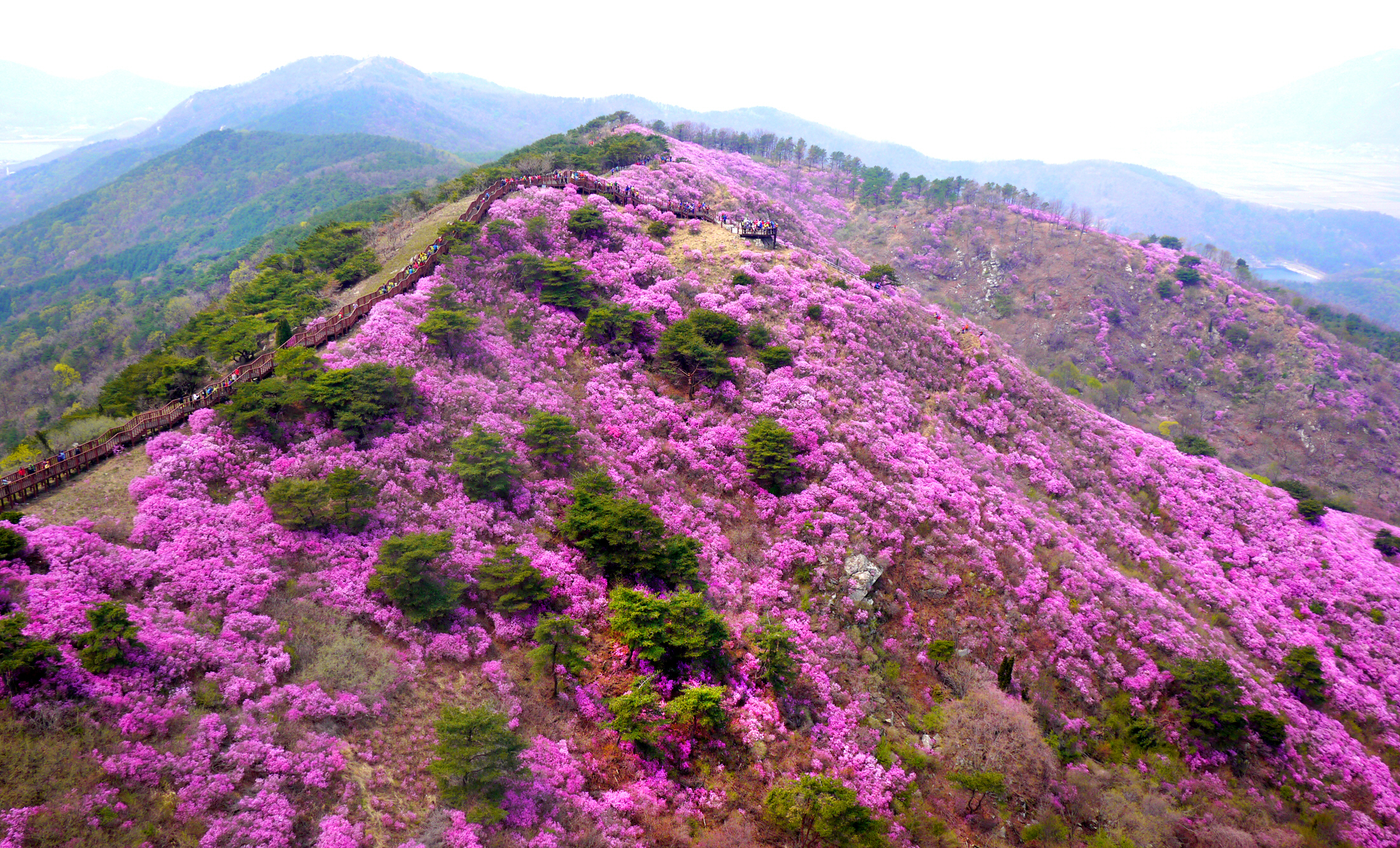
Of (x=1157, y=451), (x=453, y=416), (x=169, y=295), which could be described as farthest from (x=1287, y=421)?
(x=169, y=295)

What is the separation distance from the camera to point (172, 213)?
591 ft

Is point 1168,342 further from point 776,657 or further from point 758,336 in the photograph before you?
point 776,657

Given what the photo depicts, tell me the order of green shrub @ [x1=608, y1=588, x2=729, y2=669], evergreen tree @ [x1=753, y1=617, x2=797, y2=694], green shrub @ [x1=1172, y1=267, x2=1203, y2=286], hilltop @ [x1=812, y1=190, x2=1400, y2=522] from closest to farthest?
green shrub @ [x1=608, y1=588, x2=729, y2=669], evergreen tree @ [x1=753, y1=617, x2=797, y2=694], hilltop @ [x1=812, y1=190, x2=1400, y2=522], green shrub @ [x1=1172, y1=267, x2=1203, y2=286]

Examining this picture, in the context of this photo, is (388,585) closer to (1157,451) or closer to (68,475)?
(68,475)

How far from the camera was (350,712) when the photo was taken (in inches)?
608

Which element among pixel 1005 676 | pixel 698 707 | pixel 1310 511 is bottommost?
pixel 1005 676

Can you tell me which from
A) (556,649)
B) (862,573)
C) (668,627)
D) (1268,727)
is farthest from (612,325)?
(1268,727)

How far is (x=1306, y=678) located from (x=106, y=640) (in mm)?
47212

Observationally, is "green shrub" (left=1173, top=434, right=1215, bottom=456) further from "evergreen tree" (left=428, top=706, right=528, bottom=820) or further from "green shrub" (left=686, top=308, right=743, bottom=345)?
"evergreen tree" (left=428, top=706, right=528, bottom=820)

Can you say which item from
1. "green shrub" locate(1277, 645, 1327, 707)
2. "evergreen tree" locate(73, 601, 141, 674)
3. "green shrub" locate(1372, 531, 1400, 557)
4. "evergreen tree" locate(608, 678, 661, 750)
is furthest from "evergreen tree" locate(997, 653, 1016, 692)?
"green shrub" locate(1372, 531, 1400, 557)

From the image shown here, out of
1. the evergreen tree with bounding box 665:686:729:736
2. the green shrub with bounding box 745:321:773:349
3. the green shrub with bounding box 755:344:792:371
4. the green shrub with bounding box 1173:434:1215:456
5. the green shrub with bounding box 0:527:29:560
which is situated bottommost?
the evergreen tree with bounding box 665:686:729:736

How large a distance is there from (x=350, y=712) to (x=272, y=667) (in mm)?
2581

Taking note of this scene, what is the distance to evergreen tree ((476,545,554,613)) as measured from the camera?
19.1 m

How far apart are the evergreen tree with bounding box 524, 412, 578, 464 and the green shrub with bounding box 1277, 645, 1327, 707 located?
37.3 m
